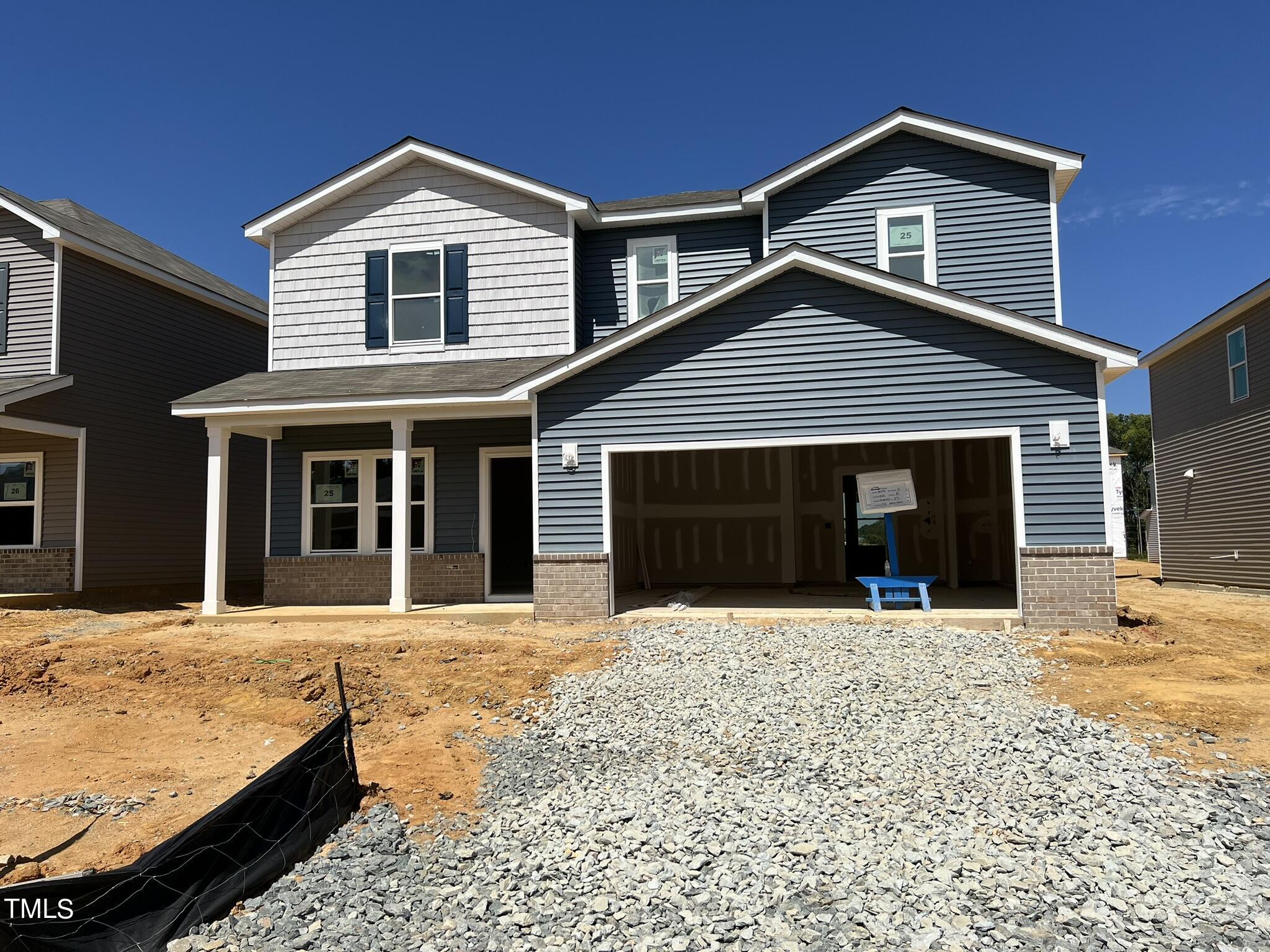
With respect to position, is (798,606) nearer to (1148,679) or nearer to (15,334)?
(1148,679)

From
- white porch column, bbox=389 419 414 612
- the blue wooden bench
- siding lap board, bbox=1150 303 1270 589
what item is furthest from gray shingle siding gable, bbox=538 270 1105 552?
siding lap board, bbox=1150 303 1270 589

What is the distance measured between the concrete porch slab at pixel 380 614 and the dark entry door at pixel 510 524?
0.73 m

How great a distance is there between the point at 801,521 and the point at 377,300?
9.08 metres

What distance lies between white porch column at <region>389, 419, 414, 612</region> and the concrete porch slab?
28 cm

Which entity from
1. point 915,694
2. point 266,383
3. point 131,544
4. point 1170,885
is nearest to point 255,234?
point 266,383

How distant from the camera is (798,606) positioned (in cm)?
1215

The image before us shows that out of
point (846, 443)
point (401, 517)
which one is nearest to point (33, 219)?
point (401, 517)

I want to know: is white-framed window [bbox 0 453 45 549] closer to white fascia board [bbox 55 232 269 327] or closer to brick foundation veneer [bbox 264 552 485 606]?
white fascia board [bbox 55 232 269 327]

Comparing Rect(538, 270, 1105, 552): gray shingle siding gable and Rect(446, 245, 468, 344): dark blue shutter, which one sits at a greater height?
Rect(446, 245, 468, 344): dark blue shutter

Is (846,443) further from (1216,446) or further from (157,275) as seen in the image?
(157,275)

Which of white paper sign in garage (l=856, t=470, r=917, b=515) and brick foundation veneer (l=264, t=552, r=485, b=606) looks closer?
white paper sign in garage (l=856, t=470, r=917, b=515)

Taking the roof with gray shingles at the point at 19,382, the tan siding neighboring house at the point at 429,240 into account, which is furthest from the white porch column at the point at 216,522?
the roof with gray shingles at the point at 19,382

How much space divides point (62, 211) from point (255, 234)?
17.0 feet

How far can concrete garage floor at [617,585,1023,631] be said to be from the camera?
34.1ft
